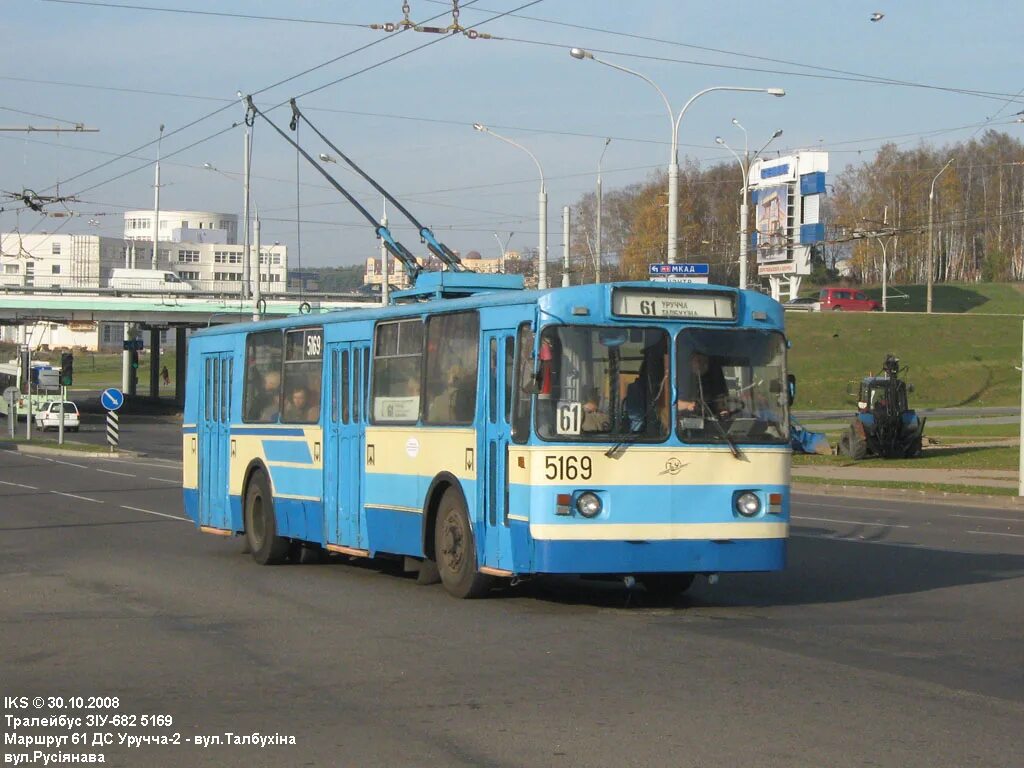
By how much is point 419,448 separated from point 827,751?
6984 mm

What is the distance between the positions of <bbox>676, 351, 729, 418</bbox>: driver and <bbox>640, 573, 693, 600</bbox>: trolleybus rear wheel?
169cm

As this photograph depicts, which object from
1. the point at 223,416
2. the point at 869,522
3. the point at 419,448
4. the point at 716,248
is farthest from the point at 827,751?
the point at 716,248

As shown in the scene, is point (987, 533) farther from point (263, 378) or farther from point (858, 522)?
point (263, 378)

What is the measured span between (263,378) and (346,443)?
2422mm

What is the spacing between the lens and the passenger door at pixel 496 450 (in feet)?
38.8

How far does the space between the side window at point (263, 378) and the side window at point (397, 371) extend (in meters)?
2.40

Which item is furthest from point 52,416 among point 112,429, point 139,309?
point 112,429

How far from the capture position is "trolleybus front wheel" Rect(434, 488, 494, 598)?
12.3 m

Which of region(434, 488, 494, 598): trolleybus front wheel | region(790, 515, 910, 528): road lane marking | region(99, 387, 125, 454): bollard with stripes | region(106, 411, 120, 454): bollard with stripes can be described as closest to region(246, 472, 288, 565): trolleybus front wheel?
region(434, 488, 494, 598): trolleybus front wheel

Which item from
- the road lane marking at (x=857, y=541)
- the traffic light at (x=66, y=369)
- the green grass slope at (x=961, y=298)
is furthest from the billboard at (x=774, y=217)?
the road lane marking at (x=857, y=541)

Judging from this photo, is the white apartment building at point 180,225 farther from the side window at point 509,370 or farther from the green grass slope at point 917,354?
the side window at point 509,370

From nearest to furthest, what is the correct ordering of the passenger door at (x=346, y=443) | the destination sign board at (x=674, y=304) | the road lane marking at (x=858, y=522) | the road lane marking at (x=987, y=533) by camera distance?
the destination sign board at (x=674, y=304), the passenger door at (x=346, y=443), the road lane marking at (x=987, y=533), the road lane marking at (x=858, y=522)

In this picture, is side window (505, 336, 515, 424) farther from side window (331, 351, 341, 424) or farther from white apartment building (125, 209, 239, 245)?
white apartment building (125, 209, 239, 245)

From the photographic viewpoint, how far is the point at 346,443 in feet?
48.4
